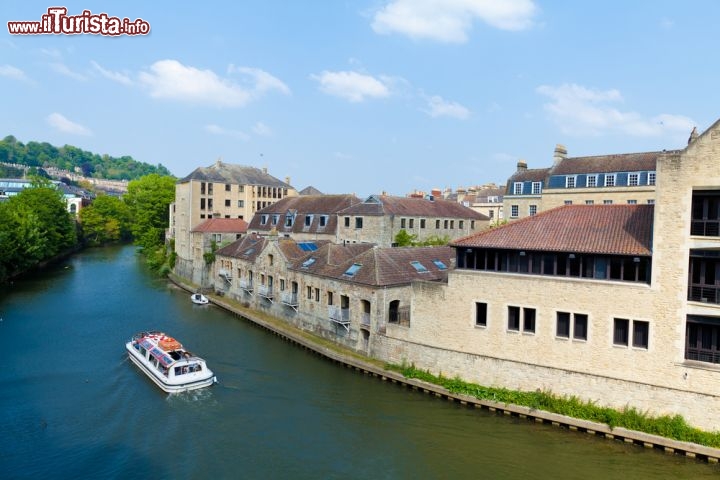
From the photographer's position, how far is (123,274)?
2498 inches

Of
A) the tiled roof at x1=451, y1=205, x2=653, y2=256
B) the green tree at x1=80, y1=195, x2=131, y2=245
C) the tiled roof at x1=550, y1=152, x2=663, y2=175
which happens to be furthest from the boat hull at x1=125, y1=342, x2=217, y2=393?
the green tree at x1=80, y1=195, x2=131, y2=245

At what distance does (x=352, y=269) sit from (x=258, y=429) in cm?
1296

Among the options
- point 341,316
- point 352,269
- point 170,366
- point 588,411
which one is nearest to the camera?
point 588,411

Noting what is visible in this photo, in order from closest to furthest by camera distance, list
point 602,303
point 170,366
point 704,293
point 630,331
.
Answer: point 704,293 → point 630,331 → point 602,303 → point 170,366

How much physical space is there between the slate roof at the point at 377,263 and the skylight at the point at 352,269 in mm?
112

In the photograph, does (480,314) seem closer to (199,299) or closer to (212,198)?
(199,299)

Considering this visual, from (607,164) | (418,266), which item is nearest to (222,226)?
(418,266)

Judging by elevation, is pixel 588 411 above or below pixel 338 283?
below

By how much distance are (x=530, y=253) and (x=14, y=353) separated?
30.6 meters

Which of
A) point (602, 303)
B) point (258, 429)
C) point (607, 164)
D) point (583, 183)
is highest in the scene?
point (607, 164)

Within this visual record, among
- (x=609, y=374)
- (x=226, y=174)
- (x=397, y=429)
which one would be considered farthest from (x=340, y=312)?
(x=226, y=174)

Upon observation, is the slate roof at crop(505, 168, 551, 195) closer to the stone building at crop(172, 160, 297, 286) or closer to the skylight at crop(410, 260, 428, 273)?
the skylight at crop(410, 260, 428, 273)

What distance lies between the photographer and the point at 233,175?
219 feet

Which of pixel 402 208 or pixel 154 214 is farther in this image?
pixel 154 214
